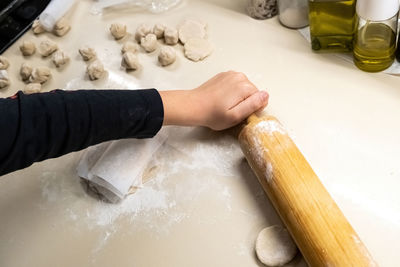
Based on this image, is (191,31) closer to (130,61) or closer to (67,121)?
(130,61)

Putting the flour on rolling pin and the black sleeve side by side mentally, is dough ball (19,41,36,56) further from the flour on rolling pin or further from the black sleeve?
the flour on rolling pin

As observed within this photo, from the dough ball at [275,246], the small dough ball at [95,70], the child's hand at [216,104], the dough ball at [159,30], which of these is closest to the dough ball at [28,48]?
the small dough ball at [95,70]

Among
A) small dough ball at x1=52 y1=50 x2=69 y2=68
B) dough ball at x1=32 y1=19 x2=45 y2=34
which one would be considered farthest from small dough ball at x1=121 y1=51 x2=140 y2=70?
dough ball at x1=32 y1=19 x2=45 y2=34

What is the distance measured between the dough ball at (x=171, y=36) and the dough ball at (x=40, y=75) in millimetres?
247

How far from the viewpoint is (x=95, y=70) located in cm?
102

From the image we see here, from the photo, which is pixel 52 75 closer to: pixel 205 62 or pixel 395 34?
pixel 205 62

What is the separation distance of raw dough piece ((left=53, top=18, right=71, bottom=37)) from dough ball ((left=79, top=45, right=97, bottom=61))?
0.09m

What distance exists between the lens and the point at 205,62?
40.1 inches

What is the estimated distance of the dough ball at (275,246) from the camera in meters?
0.73

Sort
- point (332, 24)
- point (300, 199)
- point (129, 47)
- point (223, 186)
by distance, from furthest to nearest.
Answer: point (129, 47) < point (332, 24) < point (223, 186) < point (300, 199)

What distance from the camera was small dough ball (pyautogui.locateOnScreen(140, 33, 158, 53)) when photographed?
105 centimetres

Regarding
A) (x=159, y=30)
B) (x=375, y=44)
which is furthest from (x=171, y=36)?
(x=375, y=44)

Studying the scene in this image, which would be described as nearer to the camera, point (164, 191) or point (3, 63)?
point (164, 191)

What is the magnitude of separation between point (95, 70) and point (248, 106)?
1.10 ft
